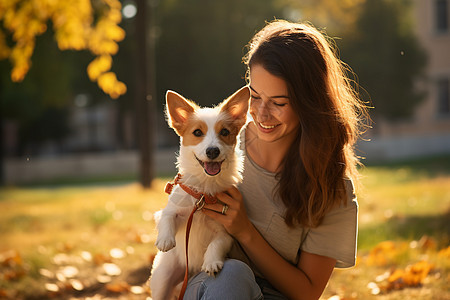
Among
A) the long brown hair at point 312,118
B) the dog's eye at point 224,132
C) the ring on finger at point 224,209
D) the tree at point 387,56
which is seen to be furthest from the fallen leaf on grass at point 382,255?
the tree at point 387,56

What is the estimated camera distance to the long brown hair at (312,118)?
2.66 meters

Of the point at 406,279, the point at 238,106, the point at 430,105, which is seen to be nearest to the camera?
the point at 238,106

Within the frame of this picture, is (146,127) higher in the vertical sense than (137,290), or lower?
higher

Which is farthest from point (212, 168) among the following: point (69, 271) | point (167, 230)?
point (69, 271)

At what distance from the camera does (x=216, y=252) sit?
258cm

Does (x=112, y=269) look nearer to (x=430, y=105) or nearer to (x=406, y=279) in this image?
(x=406, y=279)

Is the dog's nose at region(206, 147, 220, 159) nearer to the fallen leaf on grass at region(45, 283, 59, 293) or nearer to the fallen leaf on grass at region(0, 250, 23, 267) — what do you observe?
the fallen leaf on grass at region(45, 283, 59, 293)

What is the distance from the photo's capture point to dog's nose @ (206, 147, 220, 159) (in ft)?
8.36

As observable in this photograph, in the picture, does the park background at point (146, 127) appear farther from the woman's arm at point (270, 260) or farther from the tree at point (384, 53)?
the woman's arm at point (270, 260)

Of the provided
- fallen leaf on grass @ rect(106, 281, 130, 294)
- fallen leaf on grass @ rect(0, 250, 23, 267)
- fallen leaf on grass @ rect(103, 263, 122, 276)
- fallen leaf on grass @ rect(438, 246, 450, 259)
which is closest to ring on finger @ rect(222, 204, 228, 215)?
fallen leaf on grass @ rect(106, 281, 130, 294)

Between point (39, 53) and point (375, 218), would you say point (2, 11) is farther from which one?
point (39, 53)

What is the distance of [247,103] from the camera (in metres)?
2.78

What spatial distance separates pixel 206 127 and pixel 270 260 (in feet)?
2.51

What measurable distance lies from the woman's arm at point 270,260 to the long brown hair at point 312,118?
0.69ft
